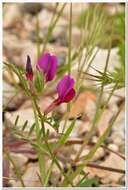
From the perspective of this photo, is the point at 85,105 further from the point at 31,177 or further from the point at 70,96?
the point at 70,96

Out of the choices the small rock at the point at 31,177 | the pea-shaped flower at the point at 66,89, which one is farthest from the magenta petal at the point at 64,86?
the small rock at the point at 31,177

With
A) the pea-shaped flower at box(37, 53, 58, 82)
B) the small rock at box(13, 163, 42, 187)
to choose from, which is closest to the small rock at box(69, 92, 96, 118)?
the small rock at box(13, 163, 42, 187)

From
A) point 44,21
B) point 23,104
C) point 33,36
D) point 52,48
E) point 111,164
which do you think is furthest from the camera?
point 44,21

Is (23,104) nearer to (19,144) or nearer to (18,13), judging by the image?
(19,144)

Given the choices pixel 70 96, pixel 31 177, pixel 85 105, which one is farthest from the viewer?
pixel 85 105

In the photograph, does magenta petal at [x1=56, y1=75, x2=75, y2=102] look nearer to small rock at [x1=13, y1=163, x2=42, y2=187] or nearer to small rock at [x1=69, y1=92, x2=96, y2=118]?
small rock at [x1=13, y1=163, x2=42, y2=187]

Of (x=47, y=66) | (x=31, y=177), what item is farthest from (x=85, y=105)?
(x=47, y=66)

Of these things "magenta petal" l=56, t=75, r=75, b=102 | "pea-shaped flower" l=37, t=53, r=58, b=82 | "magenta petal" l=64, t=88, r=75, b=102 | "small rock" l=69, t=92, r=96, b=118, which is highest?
"pea-shaped flower" l=37, t=53, r=58, b=82

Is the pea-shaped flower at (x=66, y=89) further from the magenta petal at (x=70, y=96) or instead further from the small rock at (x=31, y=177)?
the small rock at (x=31, y=177)

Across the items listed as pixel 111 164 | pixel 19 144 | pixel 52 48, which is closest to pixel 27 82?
pixel 19 144
